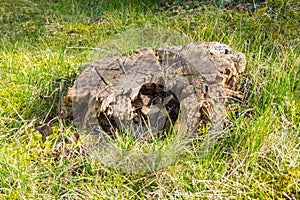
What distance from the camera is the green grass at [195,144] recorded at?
6.40ft

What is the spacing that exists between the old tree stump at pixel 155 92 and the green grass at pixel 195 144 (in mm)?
163

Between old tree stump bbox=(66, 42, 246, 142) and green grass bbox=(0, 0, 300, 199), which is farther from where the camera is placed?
old tree stump bbox=(66, 42, 246, 142)

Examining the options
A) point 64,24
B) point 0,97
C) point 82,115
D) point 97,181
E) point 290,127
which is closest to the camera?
point 97,181

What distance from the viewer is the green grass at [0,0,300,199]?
195cm

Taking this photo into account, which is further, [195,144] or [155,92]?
[155,92]

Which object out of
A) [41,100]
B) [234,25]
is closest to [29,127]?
[41,100]

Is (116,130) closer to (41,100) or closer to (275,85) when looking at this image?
(41,100)

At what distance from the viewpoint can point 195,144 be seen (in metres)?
2.21

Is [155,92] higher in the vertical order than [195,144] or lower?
higher

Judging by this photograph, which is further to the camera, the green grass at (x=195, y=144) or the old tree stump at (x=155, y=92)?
the old tree stump at (x=155, y=92)

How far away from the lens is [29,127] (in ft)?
8.05

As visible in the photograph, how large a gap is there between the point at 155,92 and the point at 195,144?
45cm

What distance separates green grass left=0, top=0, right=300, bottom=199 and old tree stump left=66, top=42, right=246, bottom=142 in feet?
0.53

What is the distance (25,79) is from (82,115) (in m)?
0.76
